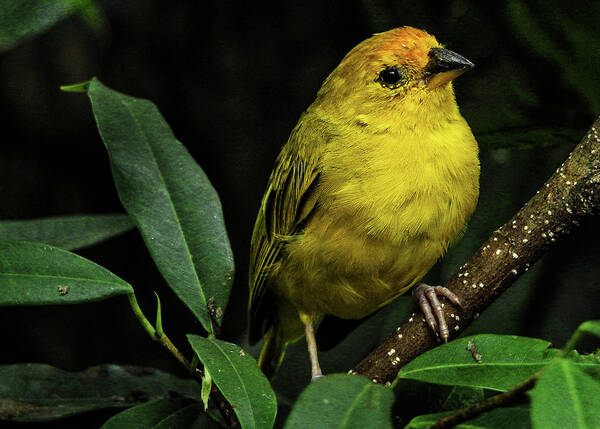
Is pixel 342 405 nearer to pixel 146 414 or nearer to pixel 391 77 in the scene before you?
pixel 146 414

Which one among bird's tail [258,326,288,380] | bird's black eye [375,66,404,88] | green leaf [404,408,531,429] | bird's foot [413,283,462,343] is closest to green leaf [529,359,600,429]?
green leaf [404,408,531,429]

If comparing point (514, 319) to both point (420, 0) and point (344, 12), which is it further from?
point (344, 12)

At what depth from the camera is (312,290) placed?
8.11 ft

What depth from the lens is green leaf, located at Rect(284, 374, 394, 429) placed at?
3.93ft

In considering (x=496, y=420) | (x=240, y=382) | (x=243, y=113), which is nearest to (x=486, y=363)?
(x=496, y=420)

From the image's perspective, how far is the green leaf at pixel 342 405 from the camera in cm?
120

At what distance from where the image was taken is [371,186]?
87.4 inches

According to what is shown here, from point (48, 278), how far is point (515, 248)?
41.9 inches

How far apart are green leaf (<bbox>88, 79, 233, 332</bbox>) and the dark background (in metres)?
0.82

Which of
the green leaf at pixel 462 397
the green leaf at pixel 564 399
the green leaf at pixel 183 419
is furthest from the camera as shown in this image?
the green leaf at pixel 183 419

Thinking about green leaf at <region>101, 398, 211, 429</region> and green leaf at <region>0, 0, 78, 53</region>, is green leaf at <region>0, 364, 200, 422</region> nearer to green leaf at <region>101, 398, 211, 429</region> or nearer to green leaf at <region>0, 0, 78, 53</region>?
green leaf at <region>101, 398, 211, 429</region>

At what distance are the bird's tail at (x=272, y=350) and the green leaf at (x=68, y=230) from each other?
31.0 inches

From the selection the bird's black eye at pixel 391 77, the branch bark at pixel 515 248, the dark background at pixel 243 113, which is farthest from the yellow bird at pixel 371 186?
the dark background at pixel 243 113

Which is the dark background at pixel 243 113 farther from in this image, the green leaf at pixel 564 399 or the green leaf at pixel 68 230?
the green leaf at pixel 564 399
